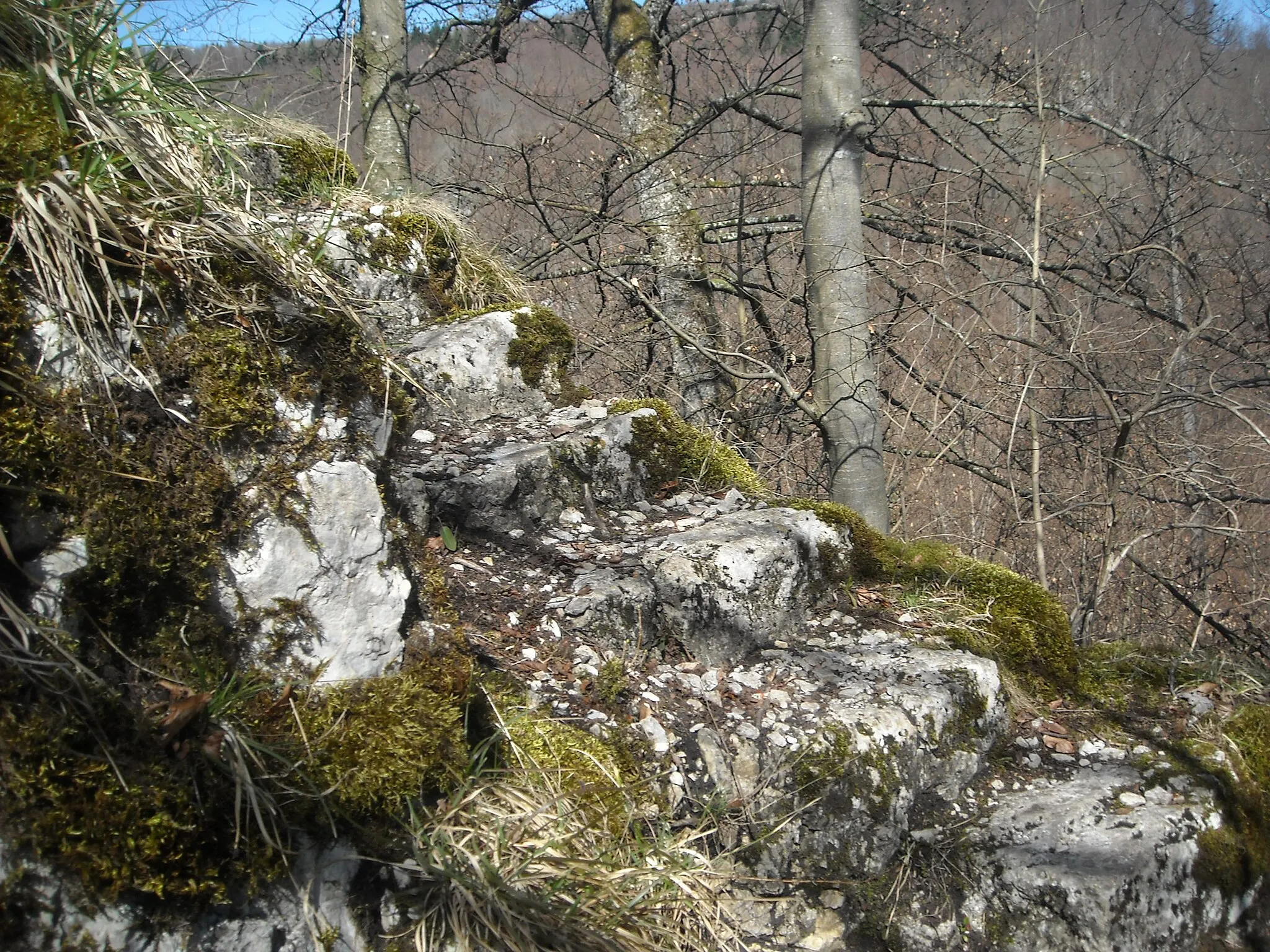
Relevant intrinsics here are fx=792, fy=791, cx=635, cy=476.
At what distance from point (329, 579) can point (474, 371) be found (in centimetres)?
196

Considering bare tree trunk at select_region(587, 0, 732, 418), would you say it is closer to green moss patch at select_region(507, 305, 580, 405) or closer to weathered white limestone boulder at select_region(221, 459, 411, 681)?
green moss patch at select_region(507, 305, 580, 405)

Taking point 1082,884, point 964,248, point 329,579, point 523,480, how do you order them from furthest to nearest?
1. point 964,248
2. point 523,480
3. point 1082,884
4. point 329,579

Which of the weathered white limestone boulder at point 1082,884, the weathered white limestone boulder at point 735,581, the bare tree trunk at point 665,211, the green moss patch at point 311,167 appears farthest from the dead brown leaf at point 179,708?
the bare tree trunk at point 665,211

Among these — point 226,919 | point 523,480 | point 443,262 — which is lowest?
point 226,919

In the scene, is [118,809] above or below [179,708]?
below

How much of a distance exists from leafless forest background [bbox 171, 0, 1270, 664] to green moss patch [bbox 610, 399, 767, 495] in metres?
1.73

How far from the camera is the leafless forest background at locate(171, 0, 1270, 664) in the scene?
224 inches

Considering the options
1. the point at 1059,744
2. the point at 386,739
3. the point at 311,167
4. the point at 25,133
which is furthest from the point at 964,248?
the point at 25,133

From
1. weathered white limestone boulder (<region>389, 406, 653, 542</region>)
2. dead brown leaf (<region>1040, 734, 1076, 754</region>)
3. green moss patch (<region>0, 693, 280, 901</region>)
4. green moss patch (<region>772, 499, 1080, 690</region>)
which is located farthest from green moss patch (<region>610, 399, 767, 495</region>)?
green moss patch (<region>0, 693, 280, 901</region>)

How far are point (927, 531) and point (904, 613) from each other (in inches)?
220

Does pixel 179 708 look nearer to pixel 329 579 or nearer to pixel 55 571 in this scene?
pixel 55 571

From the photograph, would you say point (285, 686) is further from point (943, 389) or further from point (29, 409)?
point (943, 389)

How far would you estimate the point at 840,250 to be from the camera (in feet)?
15.2

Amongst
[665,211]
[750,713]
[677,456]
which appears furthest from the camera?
[665,211]
